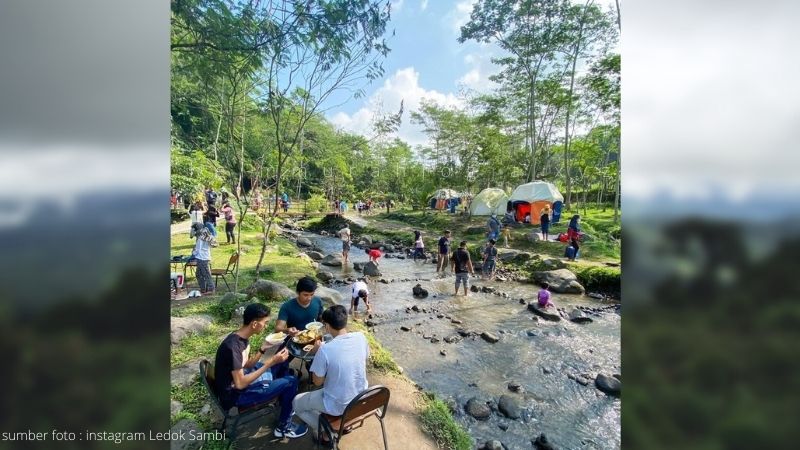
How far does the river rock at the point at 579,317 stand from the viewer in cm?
873

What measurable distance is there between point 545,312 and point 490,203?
1336 cm

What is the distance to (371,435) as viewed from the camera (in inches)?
131

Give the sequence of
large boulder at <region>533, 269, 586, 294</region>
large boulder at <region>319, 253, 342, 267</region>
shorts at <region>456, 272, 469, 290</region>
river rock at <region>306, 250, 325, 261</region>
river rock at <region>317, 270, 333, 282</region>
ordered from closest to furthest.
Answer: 1. shorts at <region>456, 272, 469, 290</region>
2. large boulder at <region>533, 269, 586, 294</region>
3. river rock at <region>317, 270, 333, 282</region>
4. large boulder at <region>319, 253, 342, 267</region>
5. river rock at <region>306, 250, 325, 261</region>

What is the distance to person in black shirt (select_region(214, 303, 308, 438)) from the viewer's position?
2855 mm

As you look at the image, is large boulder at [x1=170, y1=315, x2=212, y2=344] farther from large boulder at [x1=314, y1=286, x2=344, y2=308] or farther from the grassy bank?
large boulder at [x1=314, y1=286, x2=344, y2=308]

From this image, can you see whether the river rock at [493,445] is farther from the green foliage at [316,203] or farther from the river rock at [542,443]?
the green foliage at [316,203]

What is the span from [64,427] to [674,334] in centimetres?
315

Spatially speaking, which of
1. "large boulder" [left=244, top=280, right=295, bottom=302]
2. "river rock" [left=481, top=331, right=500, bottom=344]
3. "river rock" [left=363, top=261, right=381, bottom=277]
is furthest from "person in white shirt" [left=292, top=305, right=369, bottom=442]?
"river rock" [left=363, top=261, right=381, bottom=277]

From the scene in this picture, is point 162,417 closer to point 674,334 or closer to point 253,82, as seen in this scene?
point 674,334

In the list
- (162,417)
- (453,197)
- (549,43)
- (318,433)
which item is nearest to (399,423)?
(318,433)

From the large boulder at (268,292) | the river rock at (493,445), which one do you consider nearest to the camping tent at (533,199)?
the large boulder at (268,292)

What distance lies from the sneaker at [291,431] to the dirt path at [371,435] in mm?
41

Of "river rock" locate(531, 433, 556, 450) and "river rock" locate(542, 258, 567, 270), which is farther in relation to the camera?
"river rock" locate(542, 258, 567, 270)

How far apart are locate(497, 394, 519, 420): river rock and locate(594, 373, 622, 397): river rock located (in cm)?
180
